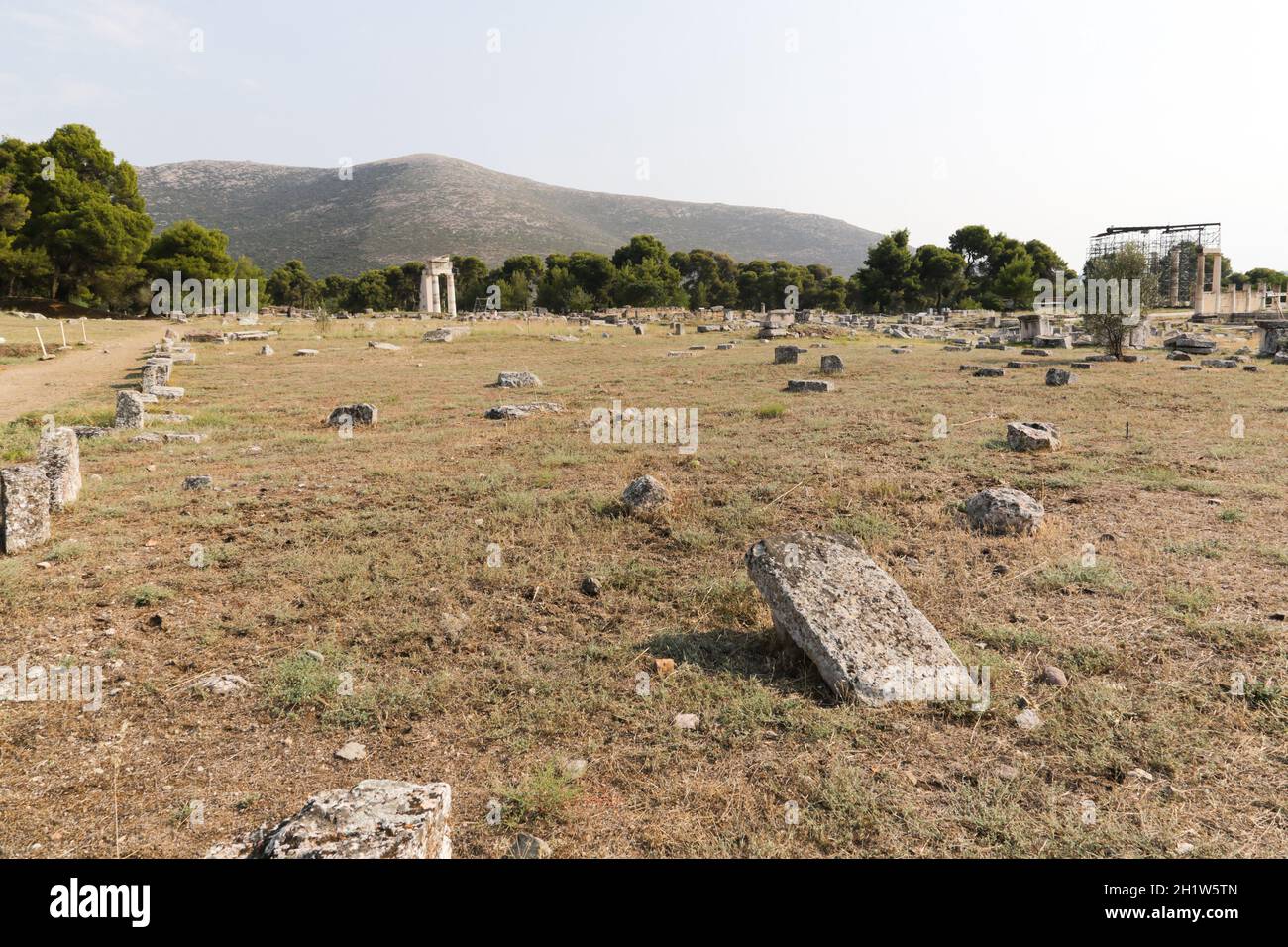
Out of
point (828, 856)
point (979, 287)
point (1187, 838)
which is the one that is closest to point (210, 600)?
point (828, 856)

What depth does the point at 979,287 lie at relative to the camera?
7525 centimetres

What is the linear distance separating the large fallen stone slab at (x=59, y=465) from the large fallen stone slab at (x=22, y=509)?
86 cm

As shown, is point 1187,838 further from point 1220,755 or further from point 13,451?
point 13,451

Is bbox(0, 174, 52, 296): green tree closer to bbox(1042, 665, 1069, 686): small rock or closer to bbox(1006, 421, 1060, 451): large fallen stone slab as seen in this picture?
bbox(1006, 421, 1060, 451): large fallen stone slab

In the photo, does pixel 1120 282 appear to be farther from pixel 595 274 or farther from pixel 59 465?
pixel 595 274

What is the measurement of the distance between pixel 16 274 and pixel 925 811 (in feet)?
176

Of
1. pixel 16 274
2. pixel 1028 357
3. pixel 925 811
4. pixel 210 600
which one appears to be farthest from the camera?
pixel 16 274

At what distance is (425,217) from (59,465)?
129m

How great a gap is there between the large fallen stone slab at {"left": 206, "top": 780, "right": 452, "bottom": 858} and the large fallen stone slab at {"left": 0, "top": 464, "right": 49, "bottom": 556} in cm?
514

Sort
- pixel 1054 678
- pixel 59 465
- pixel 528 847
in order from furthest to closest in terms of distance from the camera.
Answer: pixel 59 465
pixel 1054 678
pixel 528 847

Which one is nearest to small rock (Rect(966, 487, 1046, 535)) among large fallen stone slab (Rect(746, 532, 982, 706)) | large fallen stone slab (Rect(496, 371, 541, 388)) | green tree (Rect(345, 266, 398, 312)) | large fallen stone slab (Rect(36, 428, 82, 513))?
large fallen stone slab (Rect(746, 532, 982, 706))

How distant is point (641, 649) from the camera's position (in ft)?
→ 16.2

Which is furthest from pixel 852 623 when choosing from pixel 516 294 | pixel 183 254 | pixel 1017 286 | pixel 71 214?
pixel 516 294

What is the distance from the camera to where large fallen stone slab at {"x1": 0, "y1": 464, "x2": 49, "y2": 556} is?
6527 mm
